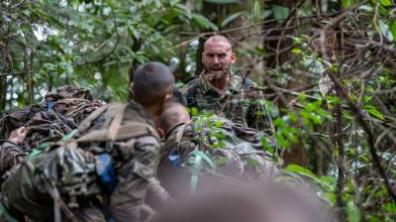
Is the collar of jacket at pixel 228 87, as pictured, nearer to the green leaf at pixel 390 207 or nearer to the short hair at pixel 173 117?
the short hair at pixel 173 117

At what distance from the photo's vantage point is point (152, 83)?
192 inches

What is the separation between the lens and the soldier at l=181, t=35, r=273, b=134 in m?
7.04

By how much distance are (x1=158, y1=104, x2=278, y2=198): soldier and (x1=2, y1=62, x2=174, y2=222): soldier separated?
16.9 inches

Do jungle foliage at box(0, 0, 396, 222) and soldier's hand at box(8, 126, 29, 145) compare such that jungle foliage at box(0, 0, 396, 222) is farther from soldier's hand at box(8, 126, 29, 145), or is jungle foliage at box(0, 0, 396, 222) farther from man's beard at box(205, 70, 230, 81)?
soldier's hand at box(8, 126, 29, 145)

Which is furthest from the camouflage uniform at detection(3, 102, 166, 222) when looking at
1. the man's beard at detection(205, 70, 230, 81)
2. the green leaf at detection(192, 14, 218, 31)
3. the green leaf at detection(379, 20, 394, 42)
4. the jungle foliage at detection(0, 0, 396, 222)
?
the green leaf at detection(192, 14, 218, 31)

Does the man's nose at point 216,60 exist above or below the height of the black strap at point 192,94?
above

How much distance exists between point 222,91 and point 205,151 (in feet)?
5.61

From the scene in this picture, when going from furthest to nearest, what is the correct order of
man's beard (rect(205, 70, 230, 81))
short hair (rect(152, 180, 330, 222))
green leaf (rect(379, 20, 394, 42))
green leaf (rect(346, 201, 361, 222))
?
man's beard (rect(205, 70, 230, 81))
green leaf (rect(379, 20, 394, 42))
green leaf (rect(346, 201, 361, 222))
short hair (rect(152, 180, 330, 222))

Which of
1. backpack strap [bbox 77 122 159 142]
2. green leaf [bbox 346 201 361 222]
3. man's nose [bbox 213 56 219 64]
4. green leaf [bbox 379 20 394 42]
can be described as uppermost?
green leaf [bbox 379 20 394 42]

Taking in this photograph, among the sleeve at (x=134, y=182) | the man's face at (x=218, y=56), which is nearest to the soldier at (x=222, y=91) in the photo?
the man's face at (x=218, y=56)

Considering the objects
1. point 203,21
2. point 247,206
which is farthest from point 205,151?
point 203,21

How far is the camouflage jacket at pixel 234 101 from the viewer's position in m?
6.67

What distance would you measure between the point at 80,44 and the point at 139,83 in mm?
7059

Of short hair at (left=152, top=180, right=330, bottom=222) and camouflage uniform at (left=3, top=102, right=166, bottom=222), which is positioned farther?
camouflage uniform at (left=3, top=102, right=166, bottom=222)
